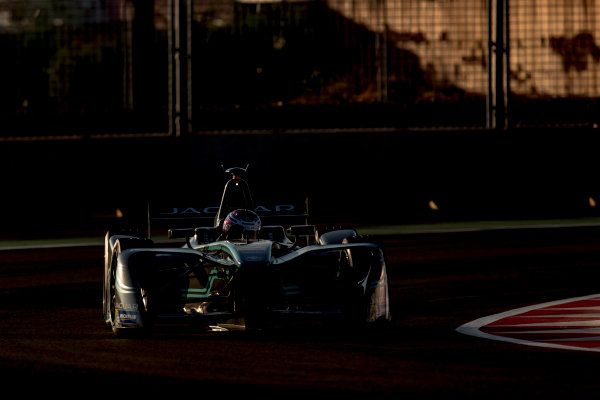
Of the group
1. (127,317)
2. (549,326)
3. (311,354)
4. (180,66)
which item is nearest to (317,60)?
(180,66)

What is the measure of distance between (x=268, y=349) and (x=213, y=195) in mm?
11275

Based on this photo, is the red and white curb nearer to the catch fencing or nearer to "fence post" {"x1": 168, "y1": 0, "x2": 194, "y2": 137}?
"fence post" {"x1": 168, "y1": 0, "x2": 194, "y2": 137}

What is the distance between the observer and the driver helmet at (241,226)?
1105cm

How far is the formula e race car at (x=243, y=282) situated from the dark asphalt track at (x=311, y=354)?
17 cm

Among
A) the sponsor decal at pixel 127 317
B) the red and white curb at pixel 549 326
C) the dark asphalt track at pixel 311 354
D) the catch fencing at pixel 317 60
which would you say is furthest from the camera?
the catch fencing at pixel 317 60

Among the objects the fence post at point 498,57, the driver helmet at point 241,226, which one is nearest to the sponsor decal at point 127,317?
the driver helmet at point 241,226

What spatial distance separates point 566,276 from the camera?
14680mm

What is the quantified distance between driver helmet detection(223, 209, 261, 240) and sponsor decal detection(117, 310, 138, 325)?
1375mm

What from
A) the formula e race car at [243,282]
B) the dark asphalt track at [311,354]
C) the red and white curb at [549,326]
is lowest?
the red and white curb at [549,326]

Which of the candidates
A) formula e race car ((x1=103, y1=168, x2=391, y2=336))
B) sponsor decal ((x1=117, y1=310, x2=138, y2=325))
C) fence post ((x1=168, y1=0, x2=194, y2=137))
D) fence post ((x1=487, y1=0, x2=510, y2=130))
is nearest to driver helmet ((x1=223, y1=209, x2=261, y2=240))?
formula e race car ((x1=103, y1=168, x2=391, y2=336))

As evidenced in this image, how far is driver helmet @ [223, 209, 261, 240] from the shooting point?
11.1m

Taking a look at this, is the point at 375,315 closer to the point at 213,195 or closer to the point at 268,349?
the point at 268,349

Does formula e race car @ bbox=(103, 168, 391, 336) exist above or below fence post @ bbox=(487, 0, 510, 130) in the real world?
below

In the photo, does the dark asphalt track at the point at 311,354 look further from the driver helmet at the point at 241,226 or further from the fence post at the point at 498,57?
the fence post at the point at 498,57
